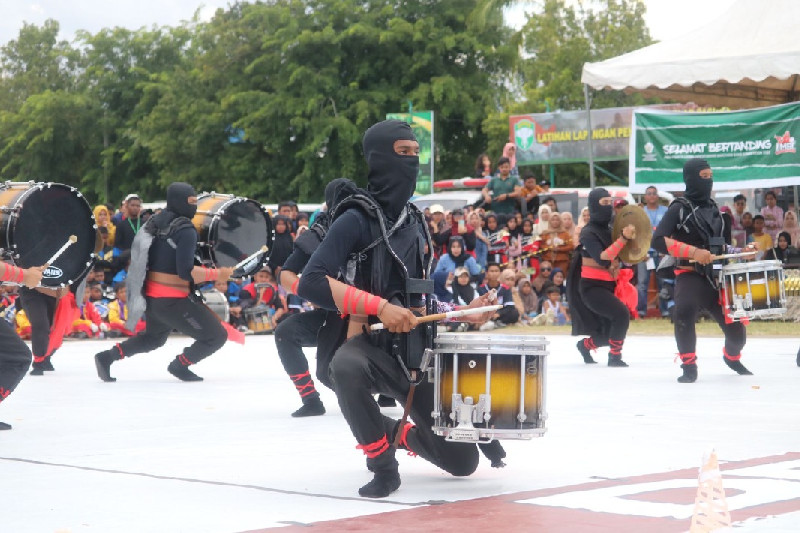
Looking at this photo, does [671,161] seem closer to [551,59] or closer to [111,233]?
[111,233]

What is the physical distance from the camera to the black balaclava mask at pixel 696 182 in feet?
40.1

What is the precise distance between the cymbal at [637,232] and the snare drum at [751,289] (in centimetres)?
231

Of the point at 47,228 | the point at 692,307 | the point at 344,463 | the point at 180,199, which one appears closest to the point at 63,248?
the point at 47,228

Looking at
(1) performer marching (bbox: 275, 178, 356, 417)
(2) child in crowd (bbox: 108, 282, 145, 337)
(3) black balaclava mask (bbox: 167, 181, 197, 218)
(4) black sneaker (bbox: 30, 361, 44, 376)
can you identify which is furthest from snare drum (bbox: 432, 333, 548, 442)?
(2) child in crowd (bbox: 108, 282, 145, 337)

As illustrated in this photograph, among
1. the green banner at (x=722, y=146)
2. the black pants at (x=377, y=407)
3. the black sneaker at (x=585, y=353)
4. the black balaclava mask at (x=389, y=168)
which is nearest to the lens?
the black pants at (x=377, y=407)

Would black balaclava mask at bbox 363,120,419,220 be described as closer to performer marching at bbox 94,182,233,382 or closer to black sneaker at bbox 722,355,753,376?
performer marching at bbox 94,182,233,382

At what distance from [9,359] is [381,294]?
332 cm

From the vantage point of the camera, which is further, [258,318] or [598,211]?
[258,318]

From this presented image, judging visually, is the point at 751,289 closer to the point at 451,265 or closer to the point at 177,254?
the point at 177,254

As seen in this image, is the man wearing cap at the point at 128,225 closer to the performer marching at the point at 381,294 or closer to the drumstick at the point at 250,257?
the drumstick at the point at 250,257

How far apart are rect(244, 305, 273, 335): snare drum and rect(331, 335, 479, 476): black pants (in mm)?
15345

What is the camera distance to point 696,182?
12273 millimetres

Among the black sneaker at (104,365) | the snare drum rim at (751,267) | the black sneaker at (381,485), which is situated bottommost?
the black sneaker at (104,365)

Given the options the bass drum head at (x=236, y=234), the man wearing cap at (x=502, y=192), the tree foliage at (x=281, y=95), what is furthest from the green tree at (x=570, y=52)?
the bass drum head at (x=236, y=234)
